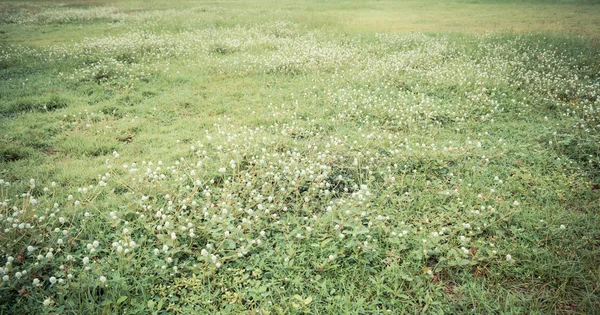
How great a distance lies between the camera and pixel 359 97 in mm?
8891

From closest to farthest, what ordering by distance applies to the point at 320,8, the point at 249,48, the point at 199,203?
the point at 199,203
the point at 249,48
the point at 320,8

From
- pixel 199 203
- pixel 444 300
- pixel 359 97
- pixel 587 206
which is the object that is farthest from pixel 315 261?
pixel 359 97

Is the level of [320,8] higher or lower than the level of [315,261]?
higher

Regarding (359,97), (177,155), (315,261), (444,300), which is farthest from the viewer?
(359,97)

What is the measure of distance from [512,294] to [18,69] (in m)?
14.3

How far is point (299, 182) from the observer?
17.1ft

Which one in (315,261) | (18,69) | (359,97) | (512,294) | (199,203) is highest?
(18,69)

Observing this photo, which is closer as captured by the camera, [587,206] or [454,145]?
[587,206]

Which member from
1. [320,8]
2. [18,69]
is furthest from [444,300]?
[320,8]

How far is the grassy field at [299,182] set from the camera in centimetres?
362

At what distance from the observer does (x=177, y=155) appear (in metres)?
6.19

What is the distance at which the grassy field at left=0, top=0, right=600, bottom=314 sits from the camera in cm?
362

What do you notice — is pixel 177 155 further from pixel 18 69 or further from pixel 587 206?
pixel 18 69

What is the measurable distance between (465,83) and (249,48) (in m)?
8.76
